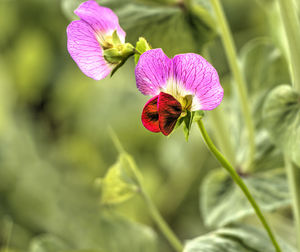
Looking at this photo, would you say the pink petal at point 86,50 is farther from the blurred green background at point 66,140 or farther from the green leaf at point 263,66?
the blurred green background at point 66,140

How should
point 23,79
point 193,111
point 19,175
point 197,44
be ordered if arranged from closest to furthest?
point 193,111 < point 197,44 < point 19,175 < point 23,79

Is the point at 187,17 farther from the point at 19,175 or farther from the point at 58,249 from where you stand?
the point at 19,175

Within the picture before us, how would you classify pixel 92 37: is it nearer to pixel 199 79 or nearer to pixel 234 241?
pixel 199 79

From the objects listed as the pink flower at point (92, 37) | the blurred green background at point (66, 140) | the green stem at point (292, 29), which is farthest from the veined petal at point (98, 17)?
the blurred green background at point (66, 140)

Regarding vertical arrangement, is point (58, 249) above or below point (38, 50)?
below

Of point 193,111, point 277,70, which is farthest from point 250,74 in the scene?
point 193,111

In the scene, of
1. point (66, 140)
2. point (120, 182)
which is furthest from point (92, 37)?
point (66, 140)

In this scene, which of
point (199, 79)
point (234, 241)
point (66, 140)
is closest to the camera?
point (199, 79)

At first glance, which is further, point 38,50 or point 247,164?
point 38,50
